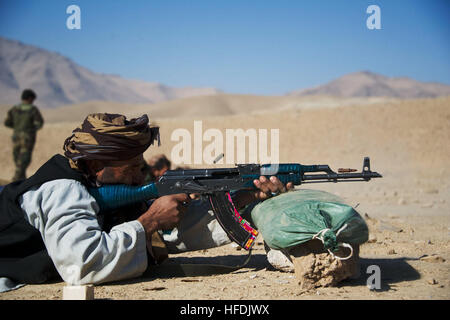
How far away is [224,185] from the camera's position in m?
4.00

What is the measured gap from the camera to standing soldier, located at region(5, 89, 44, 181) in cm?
1283

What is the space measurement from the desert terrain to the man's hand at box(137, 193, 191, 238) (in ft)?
1.52

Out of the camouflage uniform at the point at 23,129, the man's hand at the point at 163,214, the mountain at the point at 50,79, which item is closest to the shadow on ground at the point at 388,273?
the man's hand at the point at 163,214

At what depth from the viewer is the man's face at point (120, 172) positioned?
380cm

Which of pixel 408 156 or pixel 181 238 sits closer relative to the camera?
pixel 181 238

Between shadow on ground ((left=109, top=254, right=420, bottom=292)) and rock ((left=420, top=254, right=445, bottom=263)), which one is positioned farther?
rock ((left=420, top=254, right=445, bottom=263))

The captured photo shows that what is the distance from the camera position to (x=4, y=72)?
15075 centimetres

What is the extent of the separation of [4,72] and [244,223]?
539 feet

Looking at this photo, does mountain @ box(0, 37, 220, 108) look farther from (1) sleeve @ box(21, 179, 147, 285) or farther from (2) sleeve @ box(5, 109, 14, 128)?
(1) sleeve @ box(21, 179, 147, 285)

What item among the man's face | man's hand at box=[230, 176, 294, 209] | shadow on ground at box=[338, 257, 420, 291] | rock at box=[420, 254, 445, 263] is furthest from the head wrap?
rock at box=[420, 254, 445, 263]

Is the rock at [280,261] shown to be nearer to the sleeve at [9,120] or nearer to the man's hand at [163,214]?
the man's hand at [163,214]

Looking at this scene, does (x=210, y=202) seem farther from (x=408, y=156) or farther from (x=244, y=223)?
(x=408, y=156)

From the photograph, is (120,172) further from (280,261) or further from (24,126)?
(24,126)
